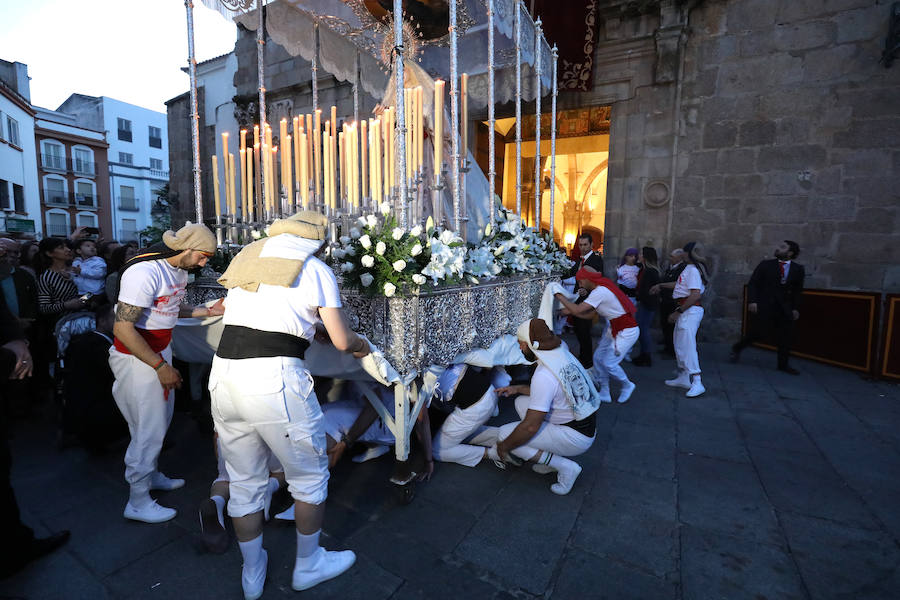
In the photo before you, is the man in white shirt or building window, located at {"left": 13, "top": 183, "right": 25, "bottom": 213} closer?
the man in white shirt

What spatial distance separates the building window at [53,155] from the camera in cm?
2677

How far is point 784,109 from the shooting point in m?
7.24

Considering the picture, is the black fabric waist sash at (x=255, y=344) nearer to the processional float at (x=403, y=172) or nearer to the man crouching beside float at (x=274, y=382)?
the man crouching beside float at (x=274, y=382)

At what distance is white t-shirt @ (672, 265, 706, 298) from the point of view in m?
5.42

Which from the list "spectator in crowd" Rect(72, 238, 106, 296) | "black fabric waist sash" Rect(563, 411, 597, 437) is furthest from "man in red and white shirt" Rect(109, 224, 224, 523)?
"spectator in crowd" Rect(72, 238, 106, 296)

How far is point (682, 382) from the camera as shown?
18.2 feet

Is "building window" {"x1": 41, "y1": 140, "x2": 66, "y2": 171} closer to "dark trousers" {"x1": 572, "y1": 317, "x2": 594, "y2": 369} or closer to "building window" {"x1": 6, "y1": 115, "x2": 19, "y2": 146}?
"building window" {"x1": 6, "y1": 115, "x2": 19, "y2": 146}

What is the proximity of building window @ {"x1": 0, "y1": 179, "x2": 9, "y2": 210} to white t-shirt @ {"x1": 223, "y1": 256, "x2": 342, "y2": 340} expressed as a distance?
27556mm

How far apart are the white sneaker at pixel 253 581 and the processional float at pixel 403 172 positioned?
1.05m

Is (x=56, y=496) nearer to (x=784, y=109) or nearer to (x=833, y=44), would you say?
(x=784, y=109)

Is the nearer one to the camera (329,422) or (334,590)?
(334,590)

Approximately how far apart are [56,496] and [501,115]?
366 inches

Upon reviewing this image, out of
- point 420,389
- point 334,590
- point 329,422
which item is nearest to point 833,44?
point 420,389

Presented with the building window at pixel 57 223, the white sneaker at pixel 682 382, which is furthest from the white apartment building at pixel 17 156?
the white sneaker at pixel 682 382
